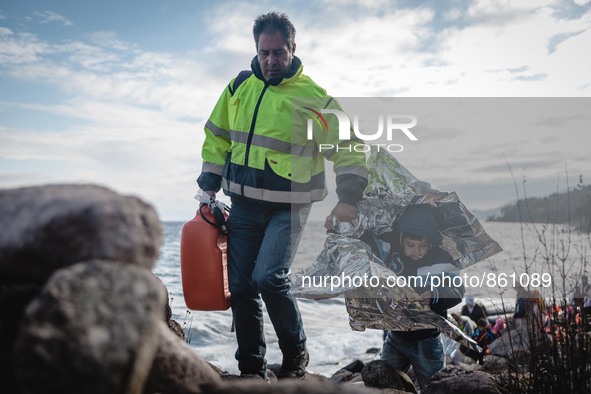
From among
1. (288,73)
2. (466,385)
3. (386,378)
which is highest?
(288,73)

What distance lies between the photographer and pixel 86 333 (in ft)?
4.37

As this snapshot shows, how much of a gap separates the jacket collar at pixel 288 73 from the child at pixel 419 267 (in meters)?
1.41

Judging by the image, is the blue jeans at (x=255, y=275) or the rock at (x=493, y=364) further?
the rock at (x=493, y=364)

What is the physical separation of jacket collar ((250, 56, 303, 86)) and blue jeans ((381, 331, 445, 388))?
220 cm

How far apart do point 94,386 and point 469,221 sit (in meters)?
3.64

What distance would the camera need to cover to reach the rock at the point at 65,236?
1503mm

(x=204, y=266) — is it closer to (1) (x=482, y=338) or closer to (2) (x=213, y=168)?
(2) (x=213, y=168)

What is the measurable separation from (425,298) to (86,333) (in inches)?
124

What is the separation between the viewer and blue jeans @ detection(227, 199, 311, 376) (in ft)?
12.0

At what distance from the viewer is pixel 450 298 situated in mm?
4129

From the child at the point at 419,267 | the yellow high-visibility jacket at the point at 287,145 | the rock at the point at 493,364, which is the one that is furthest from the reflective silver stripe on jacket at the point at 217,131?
the rock at the point at 493,364

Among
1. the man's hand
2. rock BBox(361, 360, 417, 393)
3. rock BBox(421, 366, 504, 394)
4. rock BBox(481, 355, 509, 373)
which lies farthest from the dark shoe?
rock BBox(481, 355, 509, 373)

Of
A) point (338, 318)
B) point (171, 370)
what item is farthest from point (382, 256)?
point (338, 318)

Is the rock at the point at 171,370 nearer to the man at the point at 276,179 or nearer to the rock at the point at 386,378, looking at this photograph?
the man at the point at 276,179
